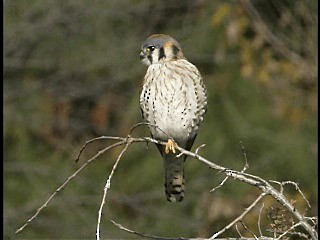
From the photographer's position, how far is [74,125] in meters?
10.6

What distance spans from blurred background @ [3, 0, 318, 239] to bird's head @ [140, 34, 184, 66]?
3758 mm

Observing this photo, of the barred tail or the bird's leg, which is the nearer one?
the bird's leg

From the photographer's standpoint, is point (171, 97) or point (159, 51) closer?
point (171, 97)

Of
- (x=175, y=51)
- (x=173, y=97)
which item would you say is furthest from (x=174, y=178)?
(x=175, y=51)

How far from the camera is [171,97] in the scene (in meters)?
5.23

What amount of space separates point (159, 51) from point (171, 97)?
30 cm

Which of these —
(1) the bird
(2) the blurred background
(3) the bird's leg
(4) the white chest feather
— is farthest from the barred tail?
(2) the blurred background

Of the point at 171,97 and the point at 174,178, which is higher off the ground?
the point at 171,97

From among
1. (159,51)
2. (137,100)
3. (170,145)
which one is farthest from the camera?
(137,100)

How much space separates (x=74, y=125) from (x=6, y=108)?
102cm

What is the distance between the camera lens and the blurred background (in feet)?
31.0

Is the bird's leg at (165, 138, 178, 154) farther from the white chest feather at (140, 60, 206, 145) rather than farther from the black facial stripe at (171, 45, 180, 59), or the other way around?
the black facial stripe at (171, 45, 180, 59)

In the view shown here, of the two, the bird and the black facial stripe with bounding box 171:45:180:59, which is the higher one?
the black facial stripe with bounding box 171:45:180:59

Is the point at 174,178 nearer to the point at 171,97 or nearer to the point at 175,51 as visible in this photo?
the point at 171,97
